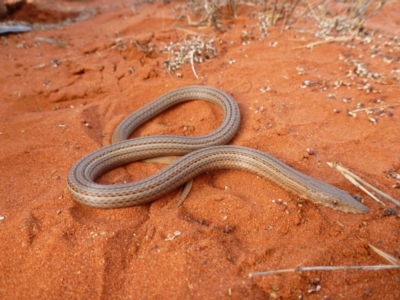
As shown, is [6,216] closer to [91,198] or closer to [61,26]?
[91,198]

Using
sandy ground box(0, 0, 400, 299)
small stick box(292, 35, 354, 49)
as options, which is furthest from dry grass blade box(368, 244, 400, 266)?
small stick box(292, 35, 354, 49)

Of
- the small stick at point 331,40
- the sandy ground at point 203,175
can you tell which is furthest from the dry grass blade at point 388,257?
the small stick at point 331,40

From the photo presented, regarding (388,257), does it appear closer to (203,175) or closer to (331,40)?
(203,175)

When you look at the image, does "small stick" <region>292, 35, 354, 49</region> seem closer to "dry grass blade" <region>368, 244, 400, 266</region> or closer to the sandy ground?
the sandy ground

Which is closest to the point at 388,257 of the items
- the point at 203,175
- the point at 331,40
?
the point at 203,175

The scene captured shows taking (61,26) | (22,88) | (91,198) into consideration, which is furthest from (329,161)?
(61,26)

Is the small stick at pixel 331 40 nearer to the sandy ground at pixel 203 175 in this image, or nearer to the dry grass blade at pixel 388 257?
the sandy ground at pixel 203 175

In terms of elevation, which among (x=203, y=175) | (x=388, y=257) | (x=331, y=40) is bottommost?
(x=203, y=175)

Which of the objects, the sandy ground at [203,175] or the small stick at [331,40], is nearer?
the sandy ground at [203,175]
